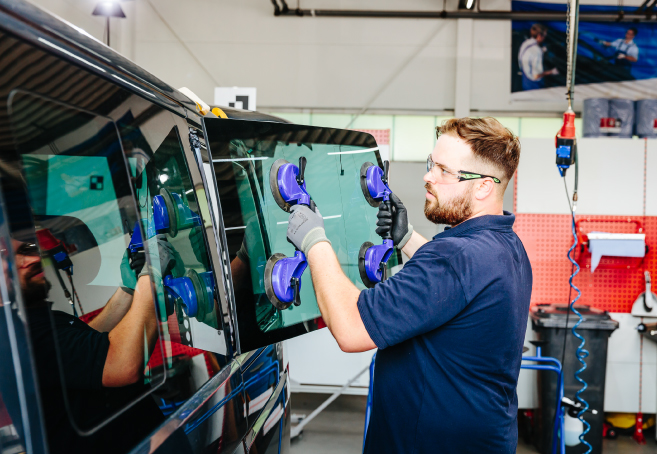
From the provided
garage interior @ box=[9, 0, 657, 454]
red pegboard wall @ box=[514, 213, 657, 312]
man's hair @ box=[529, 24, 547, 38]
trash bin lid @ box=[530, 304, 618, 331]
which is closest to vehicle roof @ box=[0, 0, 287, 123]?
garage interior @ box=[9, 0, 657, 454]

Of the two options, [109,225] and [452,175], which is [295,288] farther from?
[452,175]

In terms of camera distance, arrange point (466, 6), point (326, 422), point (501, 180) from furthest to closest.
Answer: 1. point (466, 6)
2. point (326, 422)
3. point (501, 180)

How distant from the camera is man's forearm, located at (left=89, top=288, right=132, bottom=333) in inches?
35.4

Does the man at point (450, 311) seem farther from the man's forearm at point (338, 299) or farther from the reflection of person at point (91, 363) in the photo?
the reflection of person at point (91, 363)

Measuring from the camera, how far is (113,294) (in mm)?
962

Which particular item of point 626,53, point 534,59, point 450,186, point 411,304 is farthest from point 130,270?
point 626,53

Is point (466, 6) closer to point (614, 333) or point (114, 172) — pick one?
point (614, 333)

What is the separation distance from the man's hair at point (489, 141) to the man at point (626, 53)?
593cm

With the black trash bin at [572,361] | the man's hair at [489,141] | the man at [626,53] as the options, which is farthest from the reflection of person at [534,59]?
the man's hair at [489,141]

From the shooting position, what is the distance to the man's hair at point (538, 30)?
6559 mm

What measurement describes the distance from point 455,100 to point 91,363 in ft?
21.6

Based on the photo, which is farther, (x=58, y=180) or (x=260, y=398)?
(x=260, y=398)

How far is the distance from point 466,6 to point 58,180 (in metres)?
6.78

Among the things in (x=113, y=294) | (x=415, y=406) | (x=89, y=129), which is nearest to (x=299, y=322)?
(x=415, y=406)
